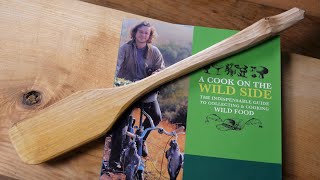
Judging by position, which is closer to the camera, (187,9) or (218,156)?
(218,156)

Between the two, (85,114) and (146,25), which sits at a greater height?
(146,25)

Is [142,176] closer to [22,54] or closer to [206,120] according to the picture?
[206,120]

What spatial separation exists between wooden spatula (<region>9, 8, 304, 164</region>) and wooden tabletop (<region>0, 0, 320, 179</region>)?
0.07 ft

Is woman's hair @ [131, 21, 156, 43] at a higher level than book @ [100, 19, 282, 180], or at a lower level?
higher

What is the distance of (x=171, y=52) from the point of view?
55cm

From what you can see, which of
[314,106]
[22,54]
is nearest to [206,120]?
[314,106]

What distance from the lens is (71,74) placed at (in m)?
0.53

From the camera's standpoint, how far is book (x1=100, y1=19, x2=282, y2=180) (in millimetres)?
488

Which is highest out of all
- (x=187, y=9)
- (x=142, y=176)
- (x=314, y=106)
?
(x=187, y=9)

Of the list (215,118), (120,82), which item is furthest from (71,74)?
(215,118)

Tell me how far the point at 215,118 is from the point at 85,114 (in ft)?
0.59

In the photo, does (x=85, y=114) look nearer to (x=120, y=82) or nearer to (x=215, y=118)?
(x=120, y=82)

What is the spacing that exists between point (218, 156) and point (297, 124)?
0.13 meters

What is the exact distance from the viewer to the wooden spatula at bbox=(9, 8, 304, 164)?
1.55ft
